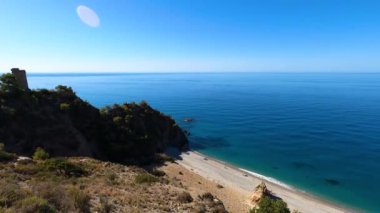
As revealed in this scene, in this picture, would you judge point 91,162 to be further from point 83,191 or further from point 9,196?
point 9,196

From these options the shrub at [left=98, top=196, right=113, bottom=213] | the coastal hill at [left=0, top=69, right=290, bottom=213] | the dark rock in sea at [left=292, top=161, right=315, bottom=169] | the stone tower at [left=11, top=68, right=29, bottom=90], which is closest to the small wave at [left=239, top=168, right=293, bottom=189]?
the dark rock in sea at [left=292, top=161, right=315, bottom=169]

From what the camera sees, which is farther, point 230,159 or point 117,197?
point 230,159

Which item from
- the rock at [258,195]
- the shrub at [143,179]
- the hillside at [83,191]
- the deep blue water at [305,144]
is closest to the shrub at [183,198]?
the hillside at [83,191]

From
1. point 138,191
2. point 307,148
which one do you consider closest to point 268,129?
point 307,148

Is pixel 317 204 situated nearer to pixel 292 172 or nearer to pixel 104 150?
pixel 292 172

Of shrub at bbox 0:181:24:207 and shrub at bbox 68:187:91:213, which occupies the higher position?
shrub at bbox 0:181:24:207

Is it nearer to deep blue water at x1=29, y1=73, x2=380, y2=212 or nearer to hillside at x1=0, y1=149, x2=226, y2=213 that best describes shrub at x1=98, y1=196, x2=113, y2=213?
hillside at x1=0, y1=149, x2=226, y2=213

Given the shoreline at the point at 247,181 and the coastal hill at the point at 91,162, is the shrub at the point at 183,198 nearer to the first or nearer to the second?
the coastal hill at the point at 91,162
